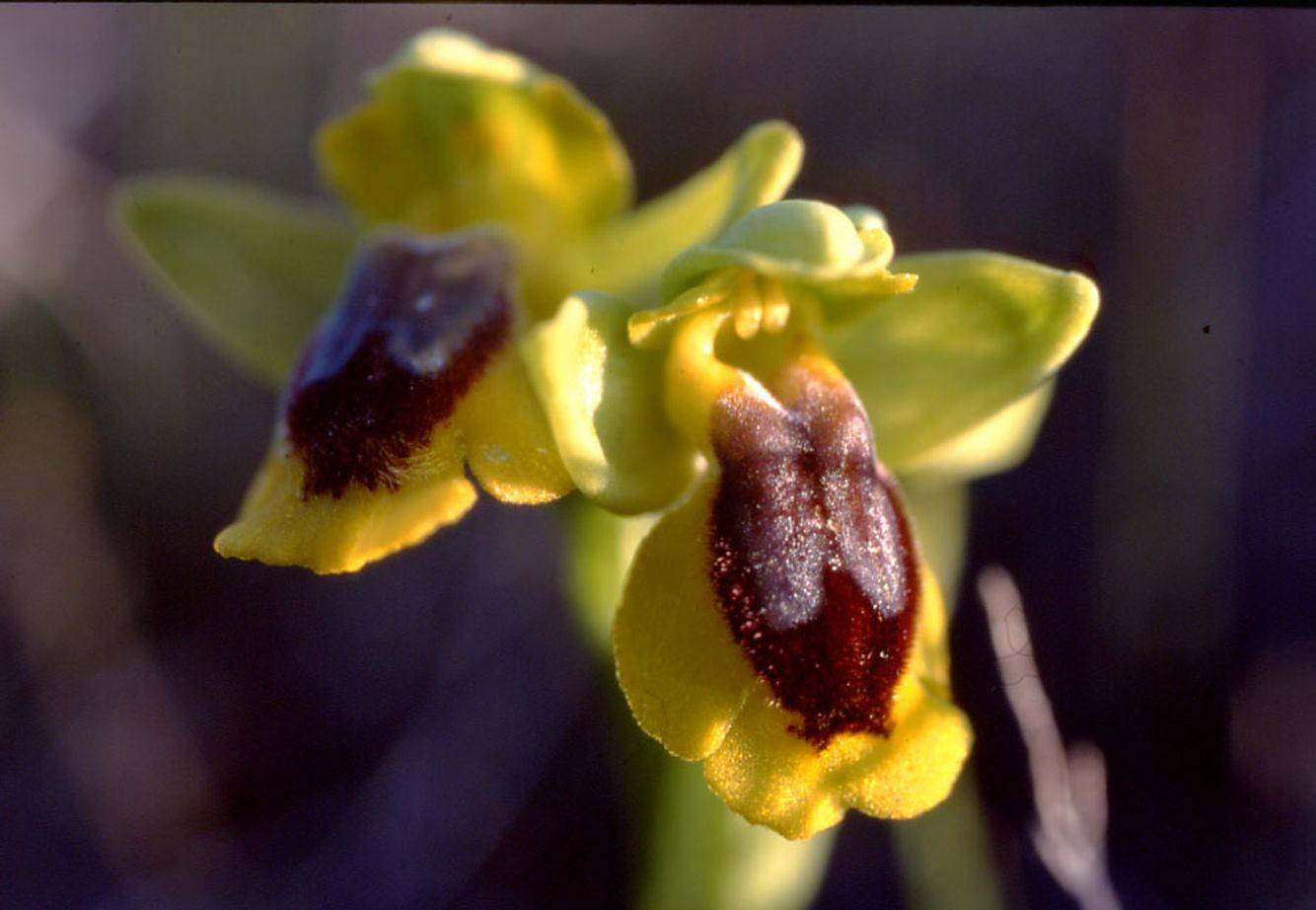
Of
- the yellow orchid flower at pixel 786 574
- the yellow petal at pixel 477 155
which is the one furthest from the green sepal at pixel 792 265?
the yellow petal at pixel 477 155

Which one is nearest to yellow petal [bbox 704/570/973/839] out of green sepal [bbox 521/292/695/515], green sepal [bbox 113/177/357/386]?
green sepal [bbox 521/292/695/515]

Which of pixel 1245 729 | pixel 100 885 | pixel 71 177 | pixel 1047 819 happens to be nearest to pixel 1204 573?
pixel 1245 729

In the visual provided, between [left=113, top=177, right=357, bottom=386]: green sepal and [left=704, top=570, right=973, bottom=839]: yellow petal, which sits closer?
[left=704, top=570, right=973, bottom=839]: yellow petal

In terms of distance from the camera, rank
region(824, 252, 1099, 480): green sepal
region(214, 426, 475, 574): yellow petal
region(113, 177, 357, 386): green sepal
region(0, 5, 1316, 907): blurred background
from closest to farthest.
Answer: region(214, 426, 475, 574): yellow petal
region(824, 252, 1099, 480): green sepal
region(113, 177, 357, 386): green sepal
region(0, 5, 1316, 907): blurred background

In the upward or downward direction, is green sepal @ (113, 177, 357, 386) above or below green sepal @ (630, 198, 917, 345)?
below

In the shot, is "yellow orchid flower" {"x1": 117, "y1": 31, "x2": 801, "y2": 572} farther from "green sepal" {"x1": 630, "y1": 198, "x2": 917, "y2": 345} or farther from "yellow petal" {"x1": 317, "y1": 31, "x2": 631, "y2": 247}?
"green sepal" {"x1": 630, "y1": 198, "x2": 917, "y2": 345}

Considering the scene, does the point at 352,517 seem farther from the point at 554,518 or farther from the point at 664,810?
the point at 554,518

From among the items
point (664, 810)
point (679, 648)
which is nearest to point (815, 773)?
point (679, 648)
